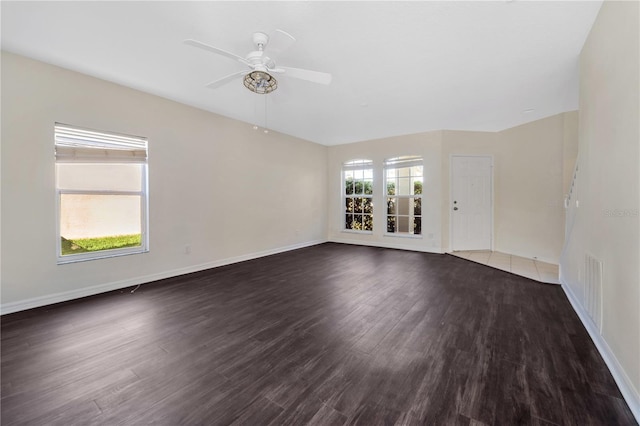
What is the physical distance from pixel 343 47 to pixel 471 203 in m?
4.51

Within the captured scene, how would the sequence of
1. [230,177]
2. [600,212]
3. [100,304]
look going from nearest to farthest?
[600,212] → [100,304] → [230,177]

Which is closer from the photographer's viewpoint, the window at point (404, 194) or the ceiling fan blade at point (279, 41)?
the ceiling fan blade at point (279, 41)

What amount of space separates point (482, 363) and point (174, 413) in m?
1.97

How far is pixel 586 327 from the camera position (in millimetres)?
2254

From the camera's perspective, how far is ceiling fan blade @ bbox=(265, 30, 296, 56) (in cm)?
196

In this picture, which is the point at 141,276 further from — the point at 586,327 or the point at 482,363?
the point at 586,327

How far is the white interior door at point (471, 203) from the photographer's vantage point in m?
5.48

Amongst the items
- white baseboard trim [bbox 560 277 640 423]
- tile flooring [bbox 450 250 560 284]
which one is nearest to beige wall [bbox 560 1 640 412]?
white baseboard trim [bbox 560 277 640 423]

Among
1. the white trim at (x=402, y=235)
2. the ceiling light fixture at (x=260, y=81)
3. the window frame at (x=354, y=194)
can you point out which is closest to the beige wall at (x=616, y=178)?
the ceiling light fixture at (x=260, y=81)

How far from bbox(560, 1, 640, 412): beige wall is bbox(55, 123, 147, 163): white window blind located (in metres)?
4.79

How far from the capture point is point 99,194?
10.9ft

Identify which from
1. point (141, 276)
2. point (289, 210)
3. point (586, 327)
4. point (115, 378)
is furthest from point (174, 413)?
point (289, 210)

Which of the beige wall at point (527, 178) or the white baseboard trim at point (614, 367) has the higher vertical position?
the beige wall at point (527, 178)

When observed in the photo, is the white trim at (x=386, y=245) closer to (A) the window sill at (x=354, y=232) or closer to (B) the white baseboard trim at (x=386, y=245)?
(B) the white baseboard trim at (x=386, y=245)
